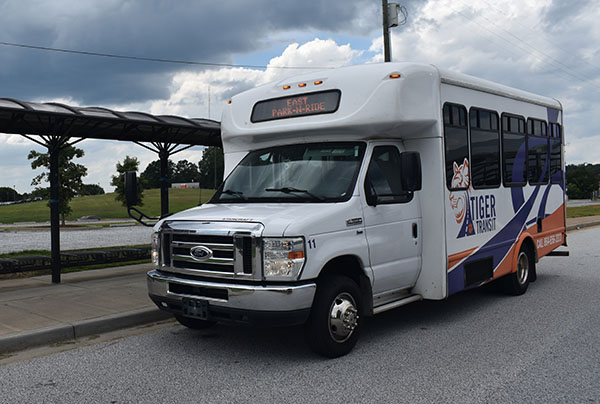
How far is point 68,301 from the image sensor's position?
824cm

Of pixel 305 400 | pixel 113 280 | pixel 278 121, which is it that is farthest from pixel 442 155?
pixel 113 280

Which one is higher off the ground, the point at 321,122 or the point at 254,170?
the point at 321,122

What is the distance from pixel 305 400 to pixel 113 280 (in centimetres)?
676

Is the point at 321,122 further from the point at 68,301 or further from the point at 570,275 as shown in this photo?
the point at 570,275

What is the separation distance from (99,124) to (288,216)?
6.54m

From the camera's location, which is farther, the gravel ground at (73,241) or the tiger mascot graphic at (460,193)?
the gravel ground at (73,241)

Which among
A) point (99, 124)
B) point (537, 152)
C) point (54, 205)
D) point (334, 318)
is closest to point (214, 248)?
point (334, 318)

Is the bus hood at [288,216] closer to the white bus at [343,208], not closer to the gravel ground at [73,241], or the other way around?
the white bus at [343,208]

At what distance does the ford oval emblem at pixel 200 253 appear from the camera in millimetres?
5516

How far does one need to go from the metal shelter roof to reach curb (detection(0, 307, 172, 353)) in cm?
373

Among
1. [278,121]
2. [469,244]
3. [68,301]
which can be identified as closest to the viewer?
[278,121]

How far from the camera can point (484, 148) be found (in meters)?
7.86

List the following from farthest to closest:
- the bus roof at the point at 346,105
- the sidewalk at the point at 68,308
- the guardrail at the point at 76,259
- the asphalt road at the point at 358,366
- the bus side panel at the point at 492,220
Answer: the guardrail at the point at 76,259 → the bus side panel at the point at 492,220 → the sidewalk at the point at 68,308 → the bus roof at the point at 346,105 → the asphalt road at the point at 358,366

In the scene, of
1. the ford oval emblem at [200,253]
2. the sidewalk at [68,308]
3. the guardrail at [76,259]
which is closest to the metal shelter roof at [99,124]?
the guardrail at [76,259]
